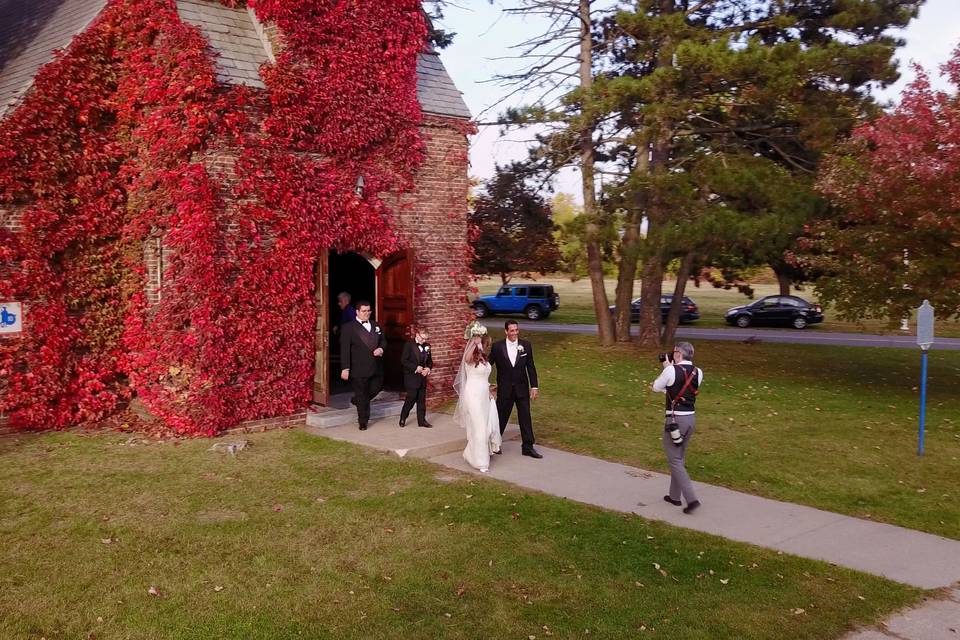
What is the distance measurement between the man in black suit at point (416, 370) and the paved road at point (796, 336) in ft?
65.3

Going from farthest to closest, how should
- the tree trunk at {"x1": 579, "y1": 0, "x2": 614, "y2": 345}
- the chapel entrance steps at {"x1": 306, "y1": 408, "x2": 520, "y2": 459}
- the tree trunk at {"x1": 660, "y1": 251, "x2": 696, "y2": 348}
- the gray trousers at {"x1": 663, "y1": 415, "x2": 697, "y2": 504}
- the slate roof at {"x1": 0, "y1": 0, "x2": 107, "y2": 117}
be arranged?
the tree trunk at {"x1": 660, "y1": 251, "x2": 696, "y2": 348} → the tree trunk at {"x1": 579, "y1": 0, "x2": 614, "y2": 345} → the slate roof at {"x1": 0, "y1": 0, "x2": 107, "y2": 117} → the chapel entrance steps at {"x1": 306, "y1": 408, "x2": 520, "y2": 459} → the gray trousers at {"x1": 663, "y1": 415, "x2": 697, "y2": 504}

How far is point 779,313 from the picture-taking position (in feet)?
125

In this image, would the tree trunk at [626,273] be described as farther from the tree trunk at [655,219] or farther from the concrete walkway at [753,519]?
the concrete walkway at [753,519]

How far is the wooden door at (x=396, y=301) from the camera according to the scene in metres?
13.5

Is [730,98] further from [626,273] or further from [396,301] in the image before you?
[396,301]

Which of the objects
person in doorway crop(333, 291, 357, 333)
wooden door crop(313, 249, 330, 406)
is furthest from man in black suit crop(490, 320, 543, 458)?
person in doorway crop(333, 291, 357, 333)

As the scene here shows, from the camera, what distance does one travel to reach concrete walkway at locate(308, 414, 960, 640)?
634 cm

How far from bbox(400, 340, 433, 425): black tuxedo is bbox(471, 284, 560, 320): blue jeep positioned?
31533mm

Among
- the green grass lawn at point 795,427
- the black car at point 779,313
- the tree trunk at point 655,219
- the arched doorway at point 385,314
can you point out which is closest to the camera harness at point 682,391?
the green grass lawn at point 795,427

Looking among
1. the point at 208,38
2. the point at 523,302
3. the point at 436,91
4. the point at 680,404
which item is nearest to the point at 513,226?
the point at 523,302

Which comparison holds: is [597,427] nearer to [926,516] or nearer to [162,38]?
[926,516]

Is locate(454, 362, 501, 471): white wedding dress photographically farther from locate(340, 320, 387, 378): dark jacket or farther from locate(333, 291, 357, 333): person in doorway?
locate(333, 291, 357, 333): person in doorway

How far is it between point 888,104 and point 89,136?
17421 mm

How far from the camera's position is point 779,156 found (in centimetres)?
2220
